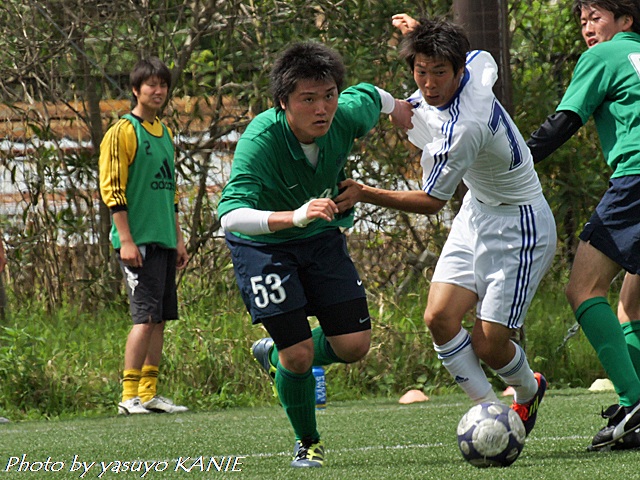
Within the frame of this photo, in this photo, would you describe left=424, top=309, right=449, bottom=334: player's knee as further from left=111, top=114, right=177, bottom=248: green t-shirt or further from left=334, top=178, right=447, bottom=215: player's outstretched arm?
left=111, top=114, right=177, bottom=248: green t-shirt

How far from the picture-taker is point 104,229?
29.1 feet

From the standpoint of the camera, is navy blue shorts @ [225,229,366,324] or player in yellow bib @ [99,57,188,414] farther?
player in yellow bib @ [99,57,188,414]

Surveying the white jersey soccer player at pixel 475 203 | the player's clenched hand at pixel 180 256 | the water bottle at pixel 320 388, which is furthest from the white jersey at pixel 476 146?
the player's clenched hand at pixel 180 256

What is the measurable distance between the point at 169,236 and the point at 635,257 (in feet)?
11.6

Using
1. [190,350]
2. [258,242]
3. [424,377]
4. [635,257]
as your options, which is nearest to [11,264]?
[190,350]

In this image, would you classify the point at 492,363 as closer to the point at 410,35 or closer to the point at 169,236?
the point at 410,35

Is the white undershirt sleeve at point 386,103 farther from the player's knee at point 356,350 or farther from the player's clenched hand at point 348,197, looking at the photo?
the player's knee at point 356,350

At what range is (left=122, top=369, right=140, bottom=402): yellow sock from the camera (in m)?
7.15

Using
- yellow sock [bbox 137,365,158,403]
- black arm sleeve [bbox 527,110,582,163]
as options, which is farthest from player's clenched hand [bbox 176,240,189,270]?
black arm sleeve [bbox 527,110,582,163]

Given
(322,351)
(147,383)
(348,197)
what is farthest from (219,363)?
(348,197)

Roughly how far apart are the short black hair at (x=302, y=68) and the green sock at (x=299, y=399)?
44.9 inches

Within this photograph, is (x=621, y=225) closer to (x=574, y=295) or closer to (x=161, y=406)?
(x=574, y=295)

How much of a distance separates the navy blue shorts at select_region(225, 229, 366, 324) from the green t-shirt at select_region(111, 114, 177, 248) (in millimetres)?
2571

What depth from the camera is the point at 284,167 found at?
459cm
